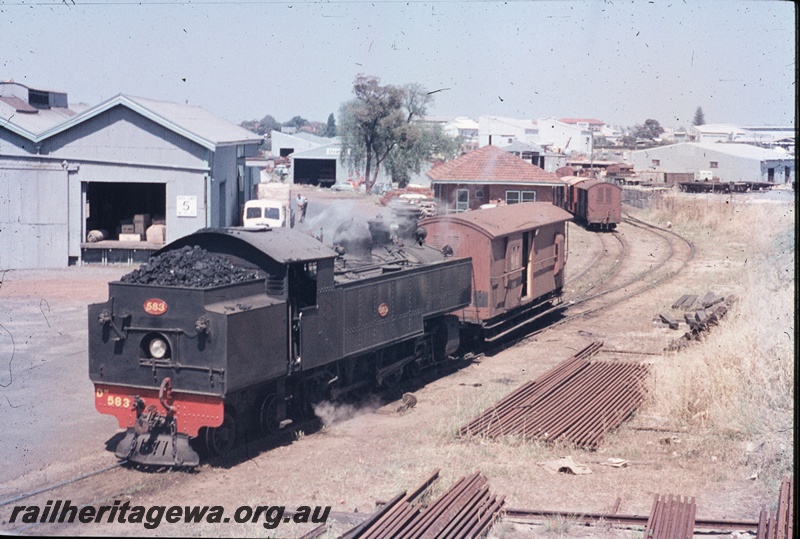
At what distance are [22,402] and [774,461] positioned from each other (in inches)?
411

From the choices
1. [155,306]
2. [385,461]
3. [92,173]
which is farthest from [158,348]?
[92,173]

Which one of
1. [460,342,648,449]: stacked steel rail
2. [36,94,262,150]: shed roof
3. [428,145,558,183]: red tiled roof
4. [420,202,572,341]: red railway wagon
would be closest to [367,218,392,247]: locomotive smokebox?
[420,202,572,341]: red railway wagon

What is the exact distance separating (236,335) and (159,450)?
168cm

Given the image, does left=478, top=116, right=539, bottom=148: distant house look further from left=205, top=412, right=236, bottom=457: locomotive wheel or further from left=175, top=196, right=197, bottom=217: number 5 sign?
left=205, top=412, right=236, bottom=457: locomotive wheel

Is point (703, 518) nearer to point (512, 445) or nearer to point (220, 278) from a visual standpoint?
point (512, 445)

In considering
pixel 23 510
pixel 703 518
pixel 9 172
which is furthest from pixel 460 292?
pixel 9 172

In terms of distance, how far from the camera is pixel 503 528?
827cm

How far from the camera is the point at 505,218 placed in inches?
731

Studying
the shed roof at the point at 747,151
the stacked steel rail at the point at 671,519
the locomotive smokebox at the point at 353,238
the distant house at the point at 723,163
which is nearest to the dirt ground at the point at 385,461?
the stacked steel rail at the point at 671,519

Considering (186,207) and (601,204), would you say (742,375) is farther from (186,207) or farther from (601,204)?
(601,204)

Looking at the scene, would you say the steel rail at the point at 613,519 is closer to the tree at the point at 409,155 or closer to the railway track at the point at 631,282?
the railway track at the point at 631,282

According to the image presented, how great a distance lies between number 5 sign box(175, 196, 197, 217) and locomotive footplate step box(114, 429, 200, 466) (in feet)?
55.7

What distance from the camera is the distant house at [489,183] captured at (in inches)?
1401

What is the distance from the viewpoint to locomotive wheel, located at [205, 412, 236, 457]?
1042cm
